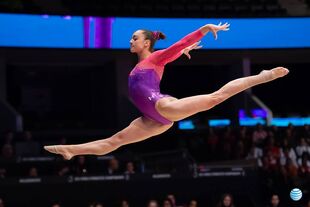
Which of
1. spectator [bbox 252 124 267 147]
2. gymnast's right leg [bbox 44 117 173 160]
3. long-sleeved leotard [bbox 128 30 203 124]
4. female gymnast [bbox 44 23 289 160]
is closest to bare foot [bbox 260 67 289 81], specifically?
female gymnast [bbox 44 23 289 160]

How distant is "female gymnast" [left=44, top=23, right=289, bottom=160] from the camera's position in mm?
5602

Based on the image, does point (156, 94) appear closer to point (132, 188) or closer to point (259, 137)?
point (132, 188)

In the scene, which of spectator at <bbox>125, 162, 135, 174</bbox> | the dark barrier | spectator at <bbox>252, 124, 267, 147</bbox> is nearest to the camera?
the dark barrier

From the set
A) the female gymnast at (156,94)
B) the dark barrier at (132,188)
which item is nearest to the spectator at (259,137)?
the dark barrier at (132,188)

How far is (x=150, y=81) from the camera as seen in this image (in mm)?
5836

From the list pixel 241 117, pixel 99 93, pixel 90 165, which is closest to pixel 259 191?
pixel 90 165

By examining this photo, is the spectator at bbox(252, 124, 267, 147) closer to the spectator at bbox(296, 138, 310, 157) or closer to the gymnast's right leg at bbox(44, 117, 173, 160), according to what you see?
the spectator at bbox(296, 138, 310, 157)

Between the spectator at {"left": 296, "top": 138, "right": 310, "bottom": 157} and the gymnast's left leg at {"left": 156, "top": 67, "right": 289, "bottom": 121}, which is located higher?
the gymnast's left leg at {"left": 156, "top": 67, "right": 289, "bottom": 121}

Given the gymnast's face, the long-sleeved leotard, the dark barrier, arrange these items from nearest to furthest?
the long-sleeved leotard, the gymnast's face, the dark barrier

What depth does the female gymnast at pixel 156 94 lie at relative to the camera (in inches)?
221

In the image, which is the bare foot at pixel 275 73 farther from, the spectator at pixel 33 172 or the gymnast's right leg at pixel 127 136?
the spectator at pixel 33 172

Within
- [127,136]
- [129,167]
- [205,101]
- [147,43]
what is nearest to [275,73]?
[205,101]

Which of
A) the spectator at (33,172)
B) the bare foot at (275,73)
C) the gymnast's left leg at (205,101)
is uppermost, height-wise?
the bare foot at (275,73)

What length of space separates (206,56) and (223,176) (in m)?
7.46
